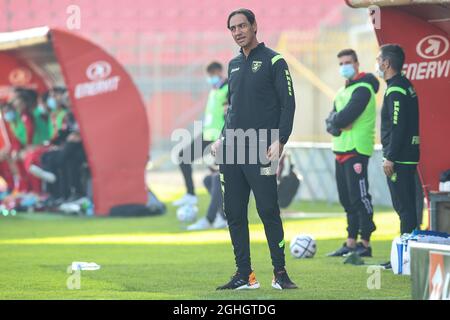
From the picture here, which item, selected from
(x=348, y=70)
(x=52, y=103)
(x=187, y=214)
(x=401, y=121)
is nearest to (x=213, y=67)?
(x=187, y=214)

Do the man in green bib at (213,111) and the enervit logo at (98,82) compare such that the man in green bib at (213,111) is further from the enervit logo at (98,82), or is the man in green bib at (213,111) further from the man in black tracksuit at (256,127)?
the man in black tracksuit at (256,127)

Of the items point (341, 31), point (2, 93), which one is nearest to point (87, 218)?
point (2, 93)

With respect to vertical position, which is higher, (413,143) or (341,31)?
(341,31)

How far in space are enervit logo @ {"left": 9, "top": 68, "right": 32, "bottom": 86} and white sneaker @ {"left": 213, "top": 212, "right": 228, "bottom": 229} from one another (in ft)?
20.1

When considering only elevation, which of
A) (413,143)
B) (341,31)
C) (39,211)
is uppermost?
(341,31)

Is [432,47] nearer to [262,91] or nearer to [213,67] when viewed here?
[262,91]

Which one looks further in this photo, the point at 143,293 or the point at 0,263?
the point at 0,263

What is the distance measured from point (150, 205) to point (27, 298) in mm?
8363

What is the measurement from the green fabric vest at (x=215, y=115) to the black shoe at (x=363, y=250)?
3715 millimetres

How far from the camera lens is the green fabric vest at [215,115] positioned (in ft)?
44.7

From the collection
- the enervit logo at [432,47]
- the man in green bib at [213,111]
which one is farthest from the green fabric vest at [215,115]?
the enervit logo at [432,47]

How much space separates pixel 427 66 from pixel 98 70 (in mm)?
6607

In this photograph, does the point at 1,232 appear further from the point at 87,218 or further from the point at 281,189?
the point at 281,189
